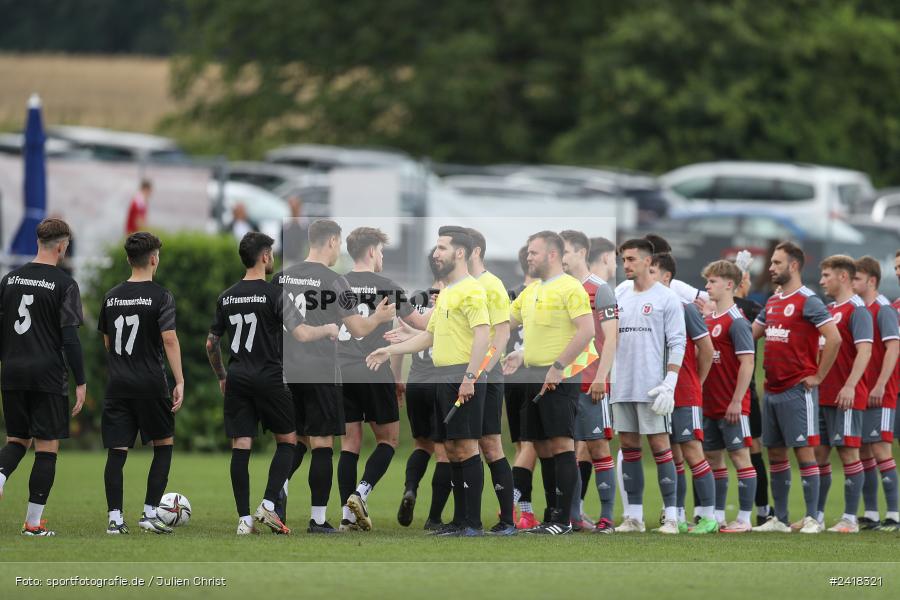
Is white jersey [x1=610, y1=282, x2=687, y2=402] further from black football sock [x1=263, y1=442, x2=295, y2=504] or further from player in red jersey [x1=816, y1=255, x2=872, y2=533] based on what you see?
black football sock [x1=263, y1=442, x2=295, y2=504]

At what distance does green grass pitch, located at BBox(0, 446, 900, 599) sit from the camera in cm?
838

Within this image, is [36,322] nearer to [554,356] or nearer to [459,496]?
[459,496]

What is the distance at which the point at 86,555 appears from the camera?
371 inches

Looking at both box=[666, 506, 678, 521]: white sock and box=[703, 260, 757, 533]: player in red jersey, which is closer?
box=[666, 506, 678, 521]: white sock

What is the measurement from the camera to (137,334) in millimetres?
10766

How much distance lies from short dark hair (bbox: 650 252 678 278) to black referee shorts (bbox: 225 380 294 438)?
3213 mm

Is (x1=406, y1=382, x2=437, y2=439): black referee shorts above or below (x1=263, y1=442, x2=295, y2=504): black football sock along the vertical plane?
above

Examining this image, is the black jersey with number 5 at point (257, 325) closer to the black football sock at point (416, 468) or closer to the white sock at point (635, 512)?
the black football sock at point (416, 468)

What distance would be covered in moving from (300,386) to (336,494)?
12.3 ft

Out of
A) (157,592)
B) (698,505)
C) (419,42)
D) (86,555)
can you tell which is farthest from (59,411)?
(419,42)

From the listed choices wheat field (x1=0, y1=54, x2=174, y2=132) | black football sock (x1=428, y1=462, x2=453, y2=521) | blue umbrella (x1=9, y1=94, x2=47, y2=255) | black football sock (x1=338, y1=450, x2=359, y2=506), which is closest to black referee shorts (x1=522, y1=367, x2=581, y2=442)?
black football sock (x1=428, y1=462, x2=453, y2=521)

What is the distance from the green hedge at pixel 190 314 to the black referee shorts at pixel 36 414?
745 centimetres

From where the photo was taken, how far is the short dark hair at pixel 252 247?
35.7ft

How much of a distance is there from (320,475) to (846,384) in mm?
4520
